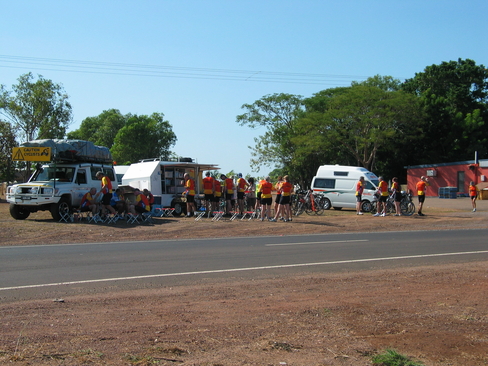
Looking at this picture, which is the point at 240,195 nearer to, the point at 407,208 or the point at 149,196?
the point at 149,196

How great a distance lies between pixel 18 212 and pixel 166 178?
6.35 m

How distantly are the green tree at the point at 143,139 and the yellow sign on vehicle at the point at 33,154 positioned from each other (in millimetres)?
46896

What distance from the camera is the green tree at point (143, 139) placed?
2697 inches

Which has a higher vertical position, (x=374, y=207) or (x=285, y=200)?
(x=285, y=200)

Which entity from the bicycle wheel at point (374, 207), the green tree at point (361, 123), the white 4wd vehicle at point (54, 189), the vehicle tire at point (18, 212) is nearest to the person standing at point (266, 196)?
the white 4wd vehicle at point (54, 189)

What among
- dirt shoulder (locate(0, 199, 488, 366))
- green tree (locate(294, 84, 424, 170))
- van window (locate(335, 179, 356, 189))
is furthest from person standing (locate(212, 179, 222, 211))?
green tree (locate(294, 84, 424, 170))

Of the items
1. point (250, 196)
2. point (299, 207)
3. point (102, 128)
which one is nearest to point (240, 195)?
point (250, 196)

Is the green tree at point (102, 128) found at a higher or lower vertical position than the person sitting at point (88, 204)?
higher

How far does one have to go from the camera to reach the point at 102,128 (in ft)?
285

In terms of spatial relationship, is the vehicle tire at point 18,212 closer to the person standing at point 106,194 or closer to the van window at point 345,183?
the person standing at point 106,194

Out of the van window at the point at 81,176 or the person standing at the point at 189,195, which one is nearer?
the van window at the point at 81,176

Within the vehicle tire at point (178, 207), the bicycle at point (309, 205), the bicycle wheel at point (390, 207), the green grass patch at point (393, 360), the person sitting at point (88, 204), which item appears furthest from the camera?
the bicycle wheel at point (390, 207)

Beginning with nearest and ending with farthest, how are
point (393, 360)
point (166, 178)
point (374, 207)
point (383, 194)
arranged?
1. point (393, 360)
2. point (166, 178)
3. point (383, 194)
4. point (374, 207)

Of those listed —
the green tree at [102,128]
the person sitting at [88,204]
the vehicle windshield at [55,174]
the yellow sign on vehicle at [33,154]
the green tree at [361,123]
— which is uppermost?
the green tree at [102,128]
